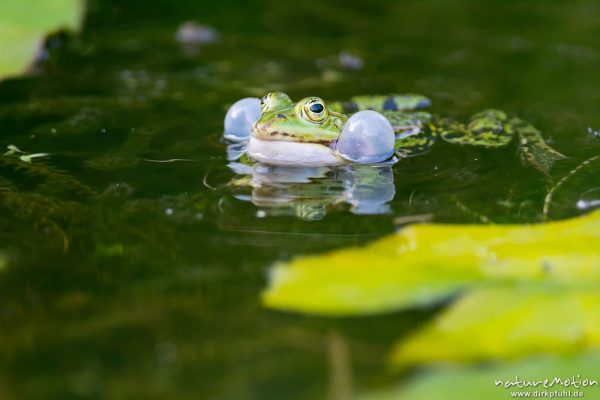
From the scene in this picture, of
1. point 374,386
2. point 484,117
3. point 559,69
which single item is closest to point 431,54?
point 559,69

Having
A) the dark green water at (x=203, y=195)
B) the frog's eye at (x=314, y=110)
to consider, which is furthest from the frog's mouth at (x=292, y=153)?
the dark green water at (x=203, y=195)

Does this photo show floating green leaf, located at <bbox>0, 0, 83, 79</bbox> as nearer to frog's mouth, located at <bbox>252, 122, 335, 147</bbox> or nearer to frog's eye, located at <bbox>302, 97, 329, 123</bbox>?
frog's mouth, located at <bbox>252, 122, 335, 147</bbox>

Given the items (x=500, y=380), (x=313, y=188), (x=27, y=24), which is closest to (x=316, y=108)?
(x=313, y=188)

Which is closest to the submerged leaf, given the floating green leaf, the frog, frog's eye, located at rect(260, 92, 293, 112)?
the frog

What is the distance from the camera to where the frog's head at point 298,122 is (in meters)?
3.18

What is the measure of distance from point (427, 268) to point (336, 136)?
1.42 meters

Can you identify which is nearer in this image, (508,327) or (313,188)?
(508,327)

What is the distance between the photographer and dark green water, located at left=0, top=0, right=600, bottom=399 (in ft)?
5.92

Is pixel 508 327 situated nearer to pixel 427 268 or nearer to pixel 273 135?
pixel 427 268

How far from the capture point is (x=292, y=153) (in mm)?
3254

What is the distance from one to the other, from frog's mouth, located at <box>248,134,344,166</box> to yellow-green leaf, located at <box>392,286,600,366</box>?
1.48 meters

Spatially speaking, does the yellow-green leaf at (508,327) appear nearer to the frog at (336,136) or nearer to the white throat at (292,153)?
the frog at (336,136)

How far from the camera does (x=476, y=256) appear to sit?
201 centimetres

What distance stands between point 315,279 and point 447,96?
2.75m
